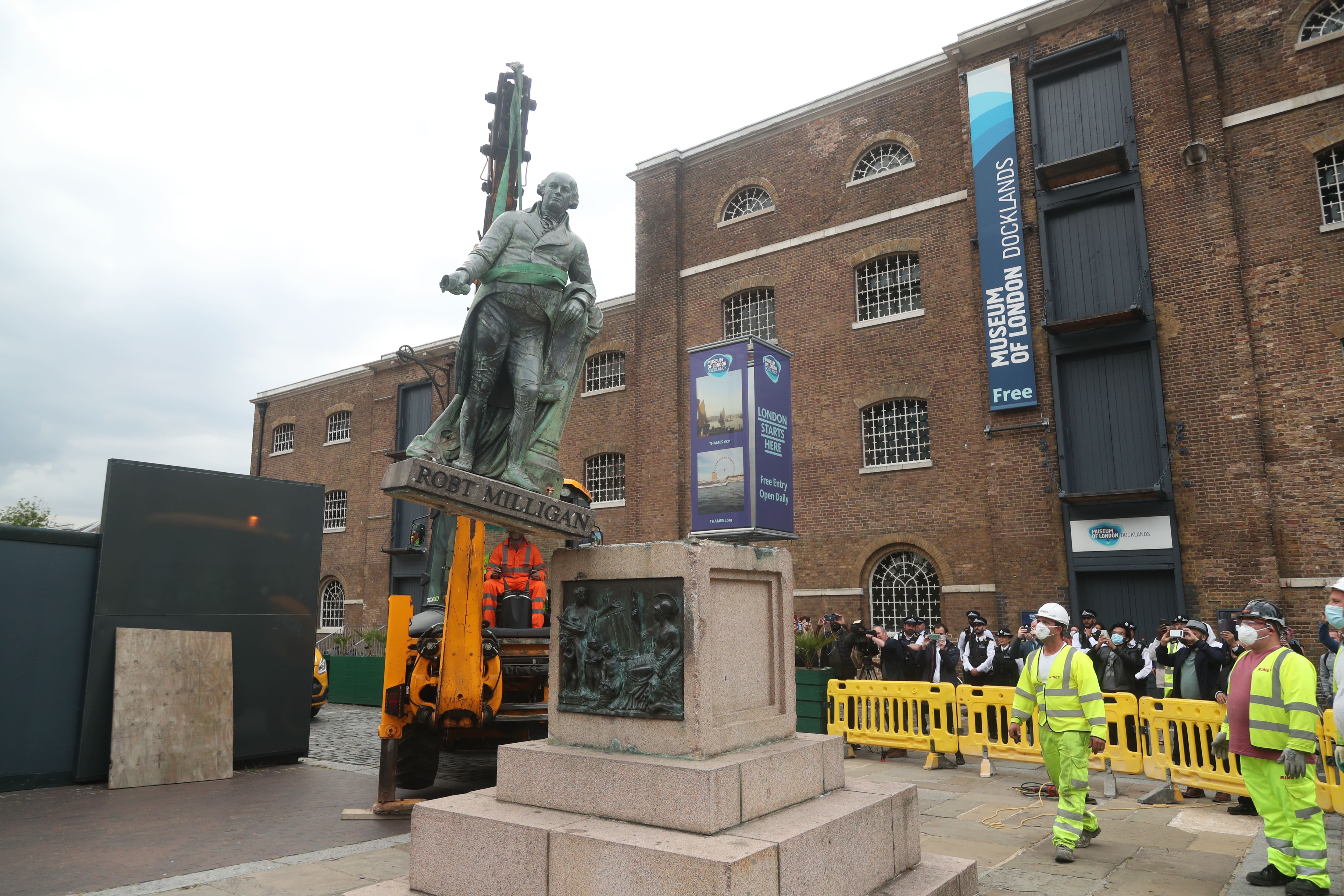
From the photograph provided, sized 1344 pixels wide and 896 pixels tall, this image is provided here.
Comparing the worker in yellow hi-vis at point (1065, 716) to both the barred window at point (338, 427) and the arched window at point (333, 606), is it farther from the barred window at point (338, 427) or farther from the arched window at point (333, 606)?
the barred window at point (338, 427)

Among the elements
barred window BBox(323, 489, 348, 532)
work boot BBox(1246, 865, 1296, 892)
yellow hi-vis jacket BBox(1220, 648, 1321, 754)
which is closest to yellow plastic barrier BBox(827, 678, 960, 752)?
work boot BBox(1246, 865, 1296, 892)

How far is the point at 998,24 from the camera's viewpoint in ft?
55.1

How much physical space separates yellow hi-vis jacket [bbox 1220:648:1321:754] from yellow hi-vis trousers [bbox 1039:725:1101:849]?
3.47 feet

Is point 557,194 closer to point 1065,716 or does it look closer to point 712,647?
point 712,647

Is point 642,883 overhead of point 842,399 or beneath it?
beneath

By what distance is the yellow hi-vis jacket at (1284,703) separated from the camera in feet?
16.8

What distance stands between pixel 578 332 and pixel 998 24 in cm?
1532

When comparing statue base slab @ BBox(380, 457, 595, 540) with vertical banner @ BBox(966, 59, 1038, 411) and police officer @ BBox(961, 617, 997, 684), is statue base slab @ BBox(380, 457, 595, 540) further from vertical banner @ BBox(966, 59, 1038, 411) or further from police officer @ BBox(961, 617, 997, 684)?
vertical banner @ BBox(966, 59, 1038, 411)

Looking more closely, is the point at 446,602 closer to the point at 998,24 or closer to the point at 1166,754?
the point at 1166,754

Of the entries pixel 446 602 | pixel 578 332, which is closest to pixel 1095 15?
pixel 578 332

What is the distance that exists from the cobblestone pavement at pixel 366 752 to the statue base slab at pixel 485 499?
4221 mm

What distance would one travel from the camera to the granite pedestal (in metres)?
3.77

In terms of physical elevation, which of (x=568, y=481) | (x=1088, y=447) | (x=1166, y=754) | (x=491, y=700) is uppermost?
(x=1088, y=447)

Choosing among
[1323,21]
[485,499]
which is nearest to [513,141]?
[485,499]
